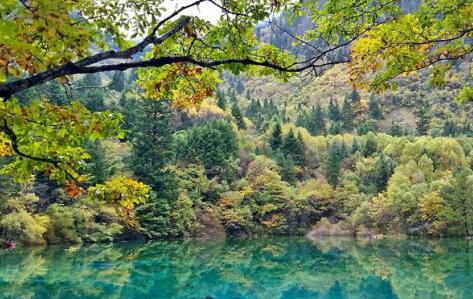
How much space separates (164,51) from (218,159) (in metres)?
32.6

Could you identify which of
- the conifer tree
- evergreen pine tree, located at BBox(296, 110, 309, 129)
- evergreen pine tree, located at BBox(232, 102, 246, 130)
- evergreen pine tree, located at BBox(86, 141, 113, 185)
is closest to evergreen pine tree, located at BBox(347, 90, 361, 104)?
evergreen pine tree, located at BBox(296, 110, 309, 129)

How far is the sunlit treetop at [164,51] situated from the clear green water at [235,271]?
1089cm

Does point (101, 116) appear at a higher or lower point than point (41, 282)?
higher

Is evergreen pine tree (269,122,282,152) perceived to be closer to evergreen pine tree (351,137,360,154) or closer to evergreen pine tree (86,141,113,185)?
evergreen pine tree (351,137,360,154)

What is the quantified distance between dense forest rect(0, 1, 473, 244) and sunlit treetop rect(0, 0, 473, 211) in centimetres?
2

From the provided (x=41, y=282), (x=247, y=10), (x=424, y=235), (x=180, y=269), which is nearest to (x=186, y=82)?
(x=247, y=10)

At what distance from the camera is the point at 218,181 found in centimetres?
3672

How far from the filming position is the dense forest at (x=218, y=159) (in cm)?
342

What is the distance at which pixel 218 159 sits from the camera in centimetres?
3650

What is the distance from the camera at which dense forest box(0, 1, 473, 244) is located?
3.42 meters

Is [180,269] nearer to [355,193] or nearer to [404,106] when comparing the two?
[355,193]

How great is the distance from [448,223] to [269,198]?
12452mm

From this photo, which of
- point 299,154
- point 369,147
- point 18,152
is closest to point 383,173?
point 369,147

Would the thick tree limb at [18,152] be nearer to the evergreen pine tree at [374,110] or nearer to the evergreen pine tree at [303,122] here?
the evergreen pine tree at [303,122]
